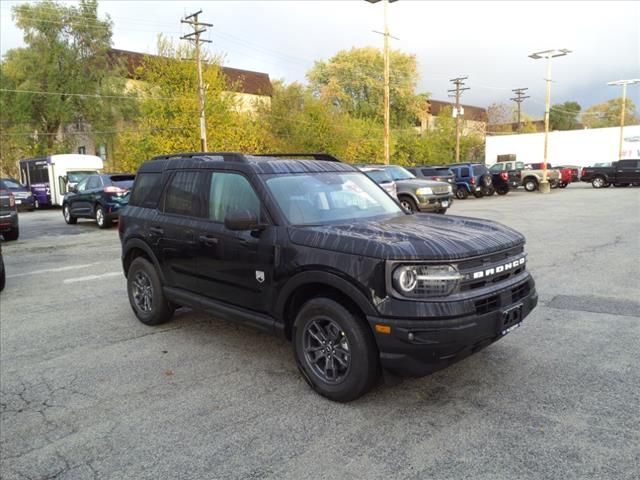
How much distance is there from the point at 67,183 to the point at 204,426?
907 inches

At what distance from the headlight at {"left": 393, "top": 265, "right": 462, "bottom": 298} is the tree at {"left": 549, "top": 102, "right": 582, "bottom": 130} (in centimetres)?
10271

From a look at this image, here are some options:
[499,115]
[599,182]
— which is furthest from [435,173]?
[499,115]

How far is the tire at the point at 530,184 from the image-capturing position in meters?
32.0

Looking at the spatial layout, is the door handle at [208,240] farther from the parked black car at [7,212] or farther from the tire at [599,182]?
the tire at [599,182]

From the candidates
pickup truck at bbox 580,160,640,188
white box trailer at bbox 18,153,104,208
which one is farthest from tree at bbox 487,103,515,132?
white box trailer at bbox 18,153,104,208

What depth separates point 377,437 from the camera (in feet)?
10.5

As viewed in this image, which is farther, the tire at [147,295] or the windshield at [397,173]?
the windshield at [397,173]

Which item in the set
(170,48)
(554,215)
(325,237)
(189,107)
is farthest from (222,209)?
(170,48)

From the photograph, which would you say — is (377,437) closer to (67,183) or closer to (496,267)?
(496,267)

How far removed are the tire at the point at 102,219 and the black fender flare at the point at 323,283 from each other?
1333 centimetres

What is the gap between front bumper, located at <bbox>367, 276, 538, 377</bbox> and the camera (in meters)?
3.24

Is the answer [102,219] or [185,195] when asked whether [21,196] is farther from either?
[185,195]

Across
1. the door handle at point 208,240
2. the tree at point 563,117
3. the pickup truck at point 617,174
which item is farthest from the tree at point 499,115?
the door handle at point 208,240

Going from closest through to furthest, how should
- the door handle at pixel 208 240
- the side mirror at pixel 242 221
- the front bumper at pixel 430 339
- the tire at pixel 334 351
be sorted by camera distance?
the front bumper at pixel 430 339 < the tire at pixel 334 351 < the side mirror at pixel 242 221 < the door handle at pixel 208 240
